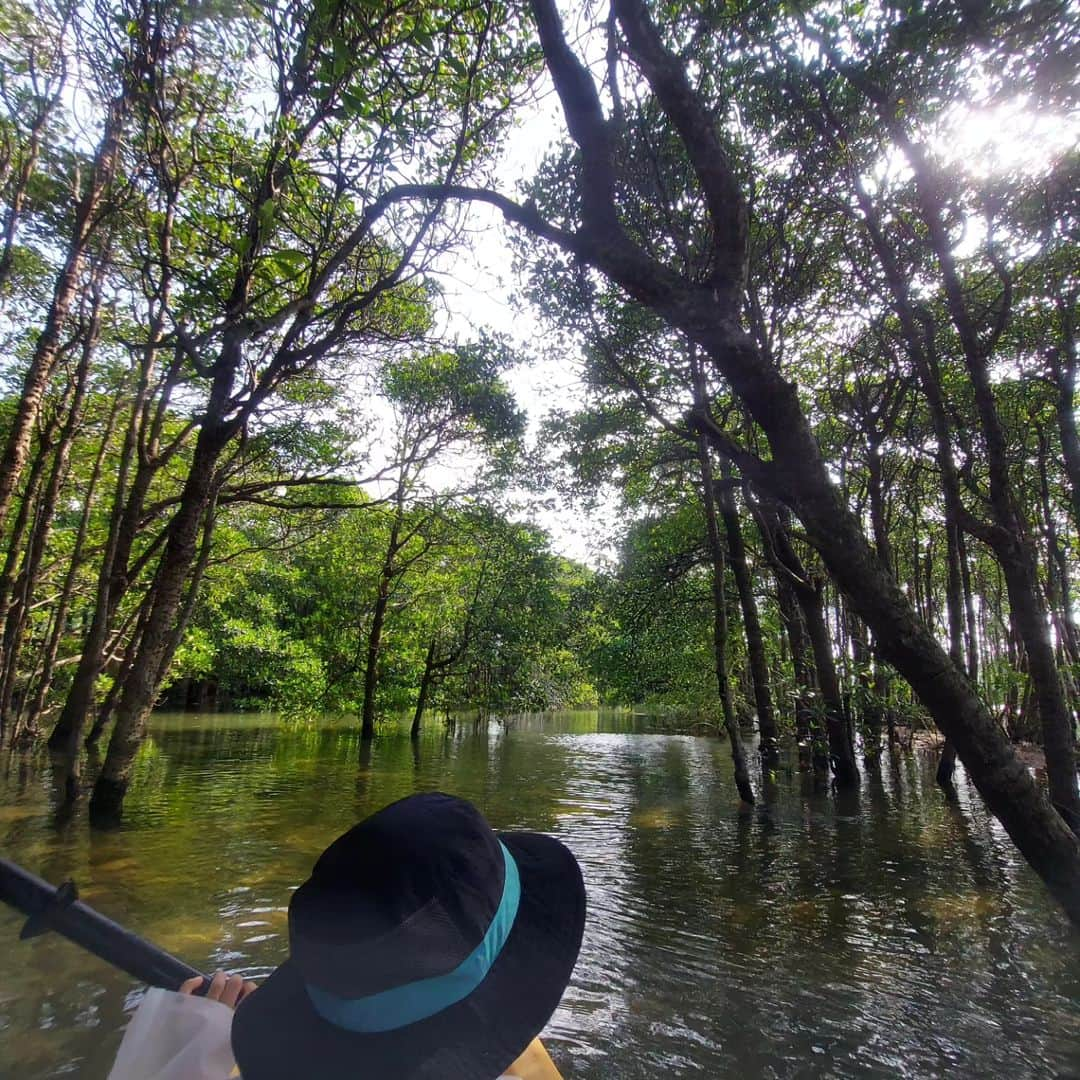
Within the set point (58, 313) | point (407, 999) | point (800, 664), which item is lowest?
point (407, 999)

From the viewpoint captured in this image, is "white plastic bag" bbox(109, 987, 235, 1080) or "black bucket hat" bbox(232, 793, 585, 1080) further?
"white plastic bag" bbox(109, 987, 235, 1080)

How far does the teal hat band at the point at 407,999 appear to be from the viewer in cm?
110

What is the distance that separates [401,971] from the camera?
3.55ft

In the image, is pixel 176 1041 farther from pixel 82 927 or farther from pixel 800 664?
pixel 800 664

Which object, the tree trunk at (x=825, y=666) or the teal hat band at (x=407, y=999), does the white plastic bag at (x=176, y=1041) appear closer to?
the teal hat band at (x=407, y=999)

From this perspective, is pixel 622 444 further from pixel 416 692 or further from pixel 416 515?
pixel 416 692

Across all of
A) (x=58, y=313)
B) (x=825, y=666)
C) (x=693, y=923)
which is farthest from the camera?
(x=825, y=666)

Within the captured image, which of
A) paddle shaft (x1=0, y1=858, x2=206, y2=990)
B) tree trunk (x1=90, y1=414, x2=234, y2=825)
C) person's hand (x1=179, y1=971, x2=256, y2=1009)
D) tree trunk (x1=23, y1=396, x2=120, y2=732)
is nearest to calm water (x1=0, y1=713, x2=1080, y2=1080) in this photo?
tree trunk (x1=90, y1=414, x2=234, y2=825)

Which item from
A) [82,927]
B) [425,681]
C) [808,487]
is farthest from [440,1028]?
[425,681]

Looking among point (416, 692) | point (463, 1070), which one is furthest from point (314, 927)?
point (416, 692)

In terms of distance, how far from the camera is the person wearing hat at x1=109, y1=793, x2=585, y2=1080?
109 centimetres

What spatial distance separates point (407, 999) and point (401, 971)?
0.07 m

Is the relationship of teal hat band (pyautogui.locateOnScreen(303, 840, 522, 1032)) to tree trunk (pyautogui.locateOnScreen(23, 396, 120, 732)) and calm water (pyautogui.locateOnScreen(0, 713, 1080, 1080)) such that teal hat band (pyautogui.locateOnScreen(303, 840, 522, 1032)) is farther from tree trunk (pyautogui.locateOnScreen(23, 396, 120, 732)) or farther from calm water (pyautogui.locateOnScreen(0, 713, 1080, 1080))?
tree trunk (pyautogui.locateOnScreen(23, 396, 120, 732))

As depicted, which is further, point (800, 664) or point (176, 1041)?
point (800, 664)
